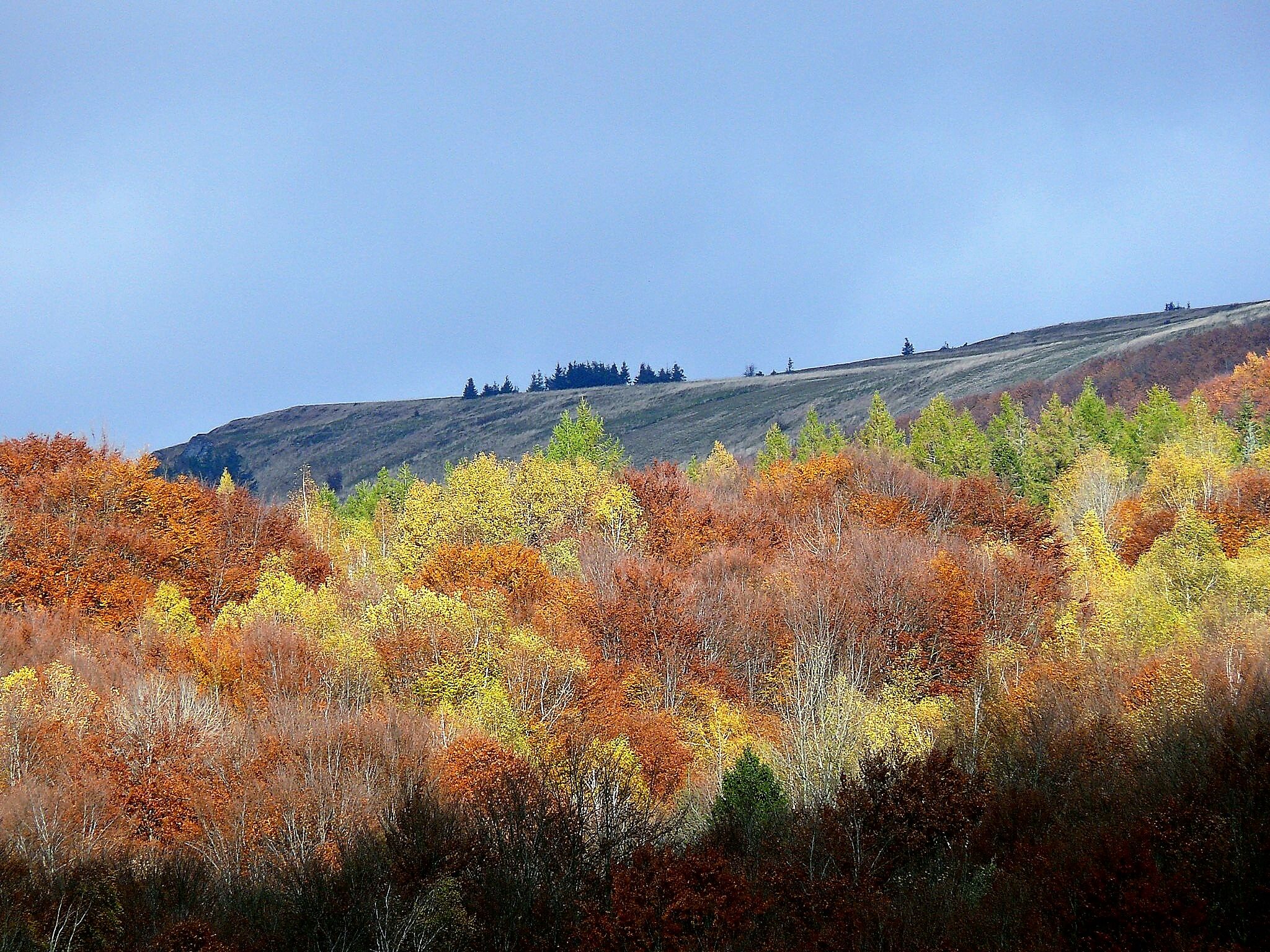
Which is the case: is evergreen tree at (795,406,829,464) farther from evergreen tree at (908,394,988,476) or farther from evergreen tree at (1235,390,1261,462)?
evergreen tree at (1235,390,1261,462)

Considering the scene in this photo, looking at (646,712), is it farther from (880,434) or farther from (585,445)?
(880,434)

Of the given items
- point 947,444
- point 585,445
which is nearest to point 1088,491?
point 947,444

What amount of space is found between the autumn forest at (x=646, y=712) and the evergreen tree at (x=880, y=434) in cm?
1975

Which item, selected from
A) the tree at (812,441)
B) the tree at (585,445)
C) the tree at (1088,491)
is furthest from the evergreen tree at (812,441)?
the tree at (1088,491)

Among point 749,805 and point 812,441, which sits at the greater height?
point 812,441

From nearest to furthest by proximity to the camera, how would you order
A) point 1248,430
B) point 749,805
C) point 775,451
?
point 749,805 < point 1248,430 < point 775,451

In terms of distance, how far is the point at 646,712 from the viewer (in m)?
52.9

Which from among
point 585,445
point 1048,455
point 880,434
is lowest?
point 1048,455

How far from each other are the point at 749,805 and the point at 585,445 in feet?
249

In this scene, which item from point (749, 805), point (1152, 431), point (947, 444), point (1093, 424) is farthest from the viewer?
point (1093, 424)

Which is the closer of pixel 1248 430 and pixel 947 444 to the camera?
pixel 1248 430

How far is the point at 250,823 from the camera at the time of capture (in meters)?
31.9

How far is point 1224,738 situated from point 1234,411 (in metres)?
114

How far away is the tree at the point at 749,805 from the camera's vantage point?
99.3 ft
